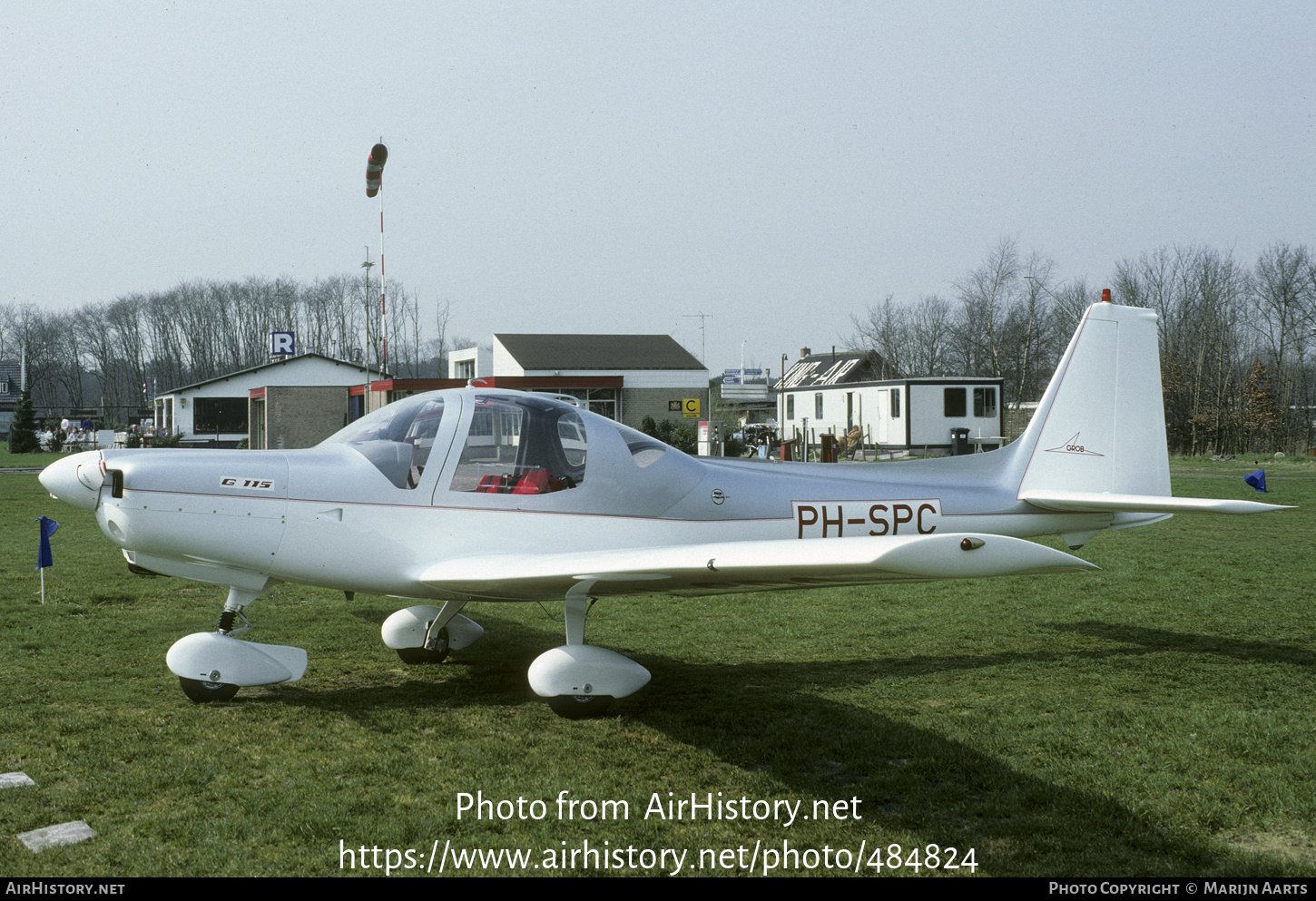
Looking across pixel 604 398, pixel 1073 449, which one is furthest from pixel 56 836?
Result: pixel 604 398

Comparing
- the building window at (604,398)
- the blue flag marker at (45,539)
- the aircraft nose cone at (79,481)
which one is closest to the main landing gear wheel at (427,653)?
the aircraft nose cone at (79,481)

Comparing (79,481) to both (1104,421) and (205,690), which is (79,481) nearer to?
(205,690)

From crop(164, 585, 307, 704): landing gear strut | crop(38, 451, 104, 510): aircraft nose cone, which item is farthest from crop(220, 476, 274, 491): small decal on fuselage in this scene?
crop(164, 585, 307, 704): landing gear strut

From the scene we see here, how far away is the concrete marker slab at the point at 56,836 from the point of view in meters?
3.58

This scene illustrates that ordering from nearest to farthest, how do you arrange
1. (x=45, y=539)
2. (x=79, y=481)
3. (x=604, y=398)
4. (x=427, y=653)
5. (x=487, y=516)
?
(x=79, y=481), (x=487, y=516), (x=427, y=653), (x=45, y=539), (x=604, y=398)

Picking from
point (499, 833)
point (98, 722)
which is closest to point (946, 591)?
point (499, 833)

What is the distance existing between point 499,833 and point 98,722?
9.12ft

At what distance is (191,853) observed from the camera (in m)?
3.52

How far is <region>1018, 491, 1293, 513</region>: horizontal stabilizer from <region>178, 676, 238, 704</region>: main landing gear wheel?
Result: 18.2 ft

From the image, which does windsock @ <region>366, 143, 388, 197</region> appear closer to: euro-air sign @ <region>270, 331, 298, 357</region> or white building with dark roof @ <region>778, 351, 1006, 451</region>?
white building with dark roof @ <region>778, 351, 1006, 451</region>

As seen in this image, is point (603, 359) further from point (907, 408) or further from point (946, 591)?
point (946, 591)

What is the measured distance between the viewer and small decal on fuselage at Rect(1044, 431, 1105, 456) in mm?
7117

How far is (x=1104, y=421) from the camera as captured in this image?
7.20 meters

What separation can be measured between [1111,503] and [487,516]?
430 centimetres
